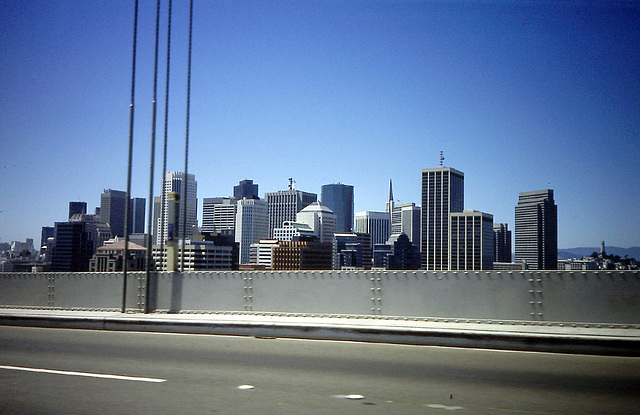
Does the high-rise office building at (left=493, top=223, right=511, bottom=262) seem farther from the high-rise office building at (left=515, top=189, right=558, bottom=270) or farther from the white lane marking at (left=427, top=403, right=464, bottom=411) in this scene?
the white lane marking at (left=427, top=403, right=464, bottom=411)

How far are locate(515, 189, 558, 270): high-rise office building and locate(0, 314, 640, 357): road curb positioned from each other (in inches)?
4725

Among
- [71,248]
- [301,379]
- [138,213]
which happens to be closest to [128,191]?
[301,379]

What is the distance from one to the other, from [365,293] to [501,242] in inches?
7300

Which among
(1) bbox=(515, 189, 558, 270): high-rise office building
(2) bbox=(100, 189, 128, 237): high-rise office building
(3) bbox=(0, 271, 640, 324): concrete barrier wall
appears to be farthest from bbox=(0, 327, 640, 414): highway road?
(1) bbox=(515, 189, 558, 270): high-rise office building

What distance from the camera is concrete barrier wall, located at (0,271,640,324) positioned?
10633 mm

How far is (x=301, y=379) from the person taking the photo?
7.60m

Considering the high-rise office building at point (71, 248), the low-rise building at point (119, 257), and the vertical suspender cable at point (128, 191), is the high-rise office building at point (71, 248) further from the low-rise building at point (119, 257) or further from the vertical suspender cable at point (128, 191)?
the vertical suspender cable at point (128, 191)

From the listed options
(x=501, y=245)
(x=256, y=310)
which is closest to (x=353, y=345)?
(x=256, y=310)

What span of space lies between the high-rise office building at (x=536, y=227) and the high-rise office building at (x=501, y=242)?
59.5 feet

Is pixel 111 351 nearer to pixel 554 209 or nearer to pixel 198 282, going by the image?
pixel 198 282

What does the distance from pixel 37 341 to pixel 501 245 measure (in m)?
186

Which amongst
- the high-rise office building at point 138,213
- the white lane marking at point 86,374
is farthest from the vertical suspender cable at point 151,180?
the white lane marking at point 86,374

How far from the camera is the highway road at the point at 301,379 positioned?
6.10m

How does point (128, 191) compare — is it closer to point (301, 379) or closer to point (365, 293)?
point (365, 293)
